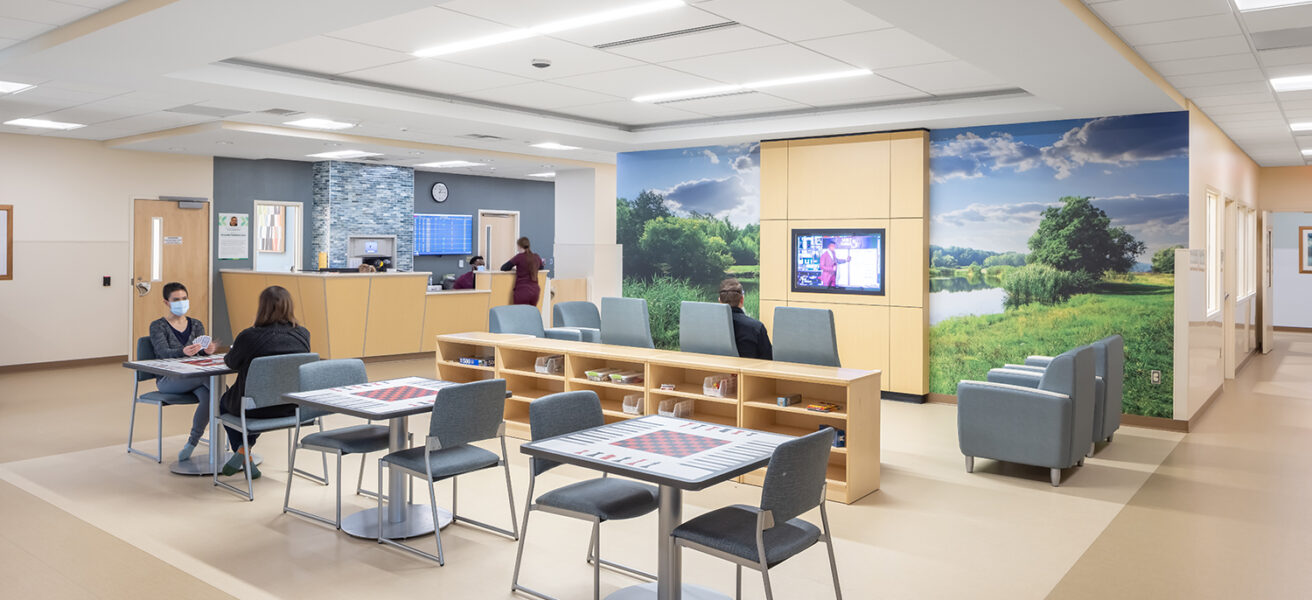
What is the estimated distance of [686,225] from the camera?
10.2m

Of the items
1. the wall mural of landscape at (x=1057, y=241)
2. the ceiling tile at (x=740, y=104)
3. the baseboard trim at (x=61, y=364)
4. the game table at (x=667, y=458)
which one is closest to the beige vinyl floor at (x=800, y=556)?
the game table at (x=667, y=458)

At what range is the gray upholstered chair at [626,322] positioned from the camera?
6.79m

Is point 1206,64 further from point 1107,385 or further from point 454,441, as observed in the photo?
point 454,441

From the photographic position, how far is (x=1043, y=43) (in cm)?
493

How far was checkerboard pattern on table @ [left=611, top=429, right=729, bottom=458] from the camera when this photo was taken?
139 inches

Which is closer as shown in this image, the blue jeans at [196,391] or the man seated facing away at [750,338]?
the blue jeans at [196,391]

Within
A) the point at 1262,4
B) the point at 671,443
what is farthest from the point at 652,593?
the point at 1262,4

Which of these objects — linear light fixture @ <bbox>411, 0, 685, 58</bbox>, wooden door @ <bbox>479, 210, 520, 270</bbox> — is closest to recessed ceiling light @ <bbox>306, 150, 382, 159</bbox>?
wooden door @ <bbox>479, 210, 520, 270</bbox>

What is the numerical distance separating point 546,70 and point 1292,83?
18.2ft

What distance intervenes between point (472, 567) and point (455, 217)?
11.4 m

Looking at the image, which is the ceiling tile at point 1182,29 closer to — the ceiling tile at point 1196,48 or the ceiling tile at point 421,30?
the ceiling tile at point 1196,48

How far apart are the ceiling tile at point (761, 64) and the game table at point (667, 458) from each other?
293 centimetres

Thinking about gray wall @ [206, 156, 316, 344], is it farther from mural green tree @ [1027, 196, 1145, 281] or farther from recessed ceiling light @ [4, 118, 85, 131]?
mural green tree @ [1027, 196, 1145, 281]

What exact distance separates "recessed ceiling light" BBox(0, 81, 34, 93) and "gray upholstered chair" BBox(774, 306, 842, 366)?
6064 mm
